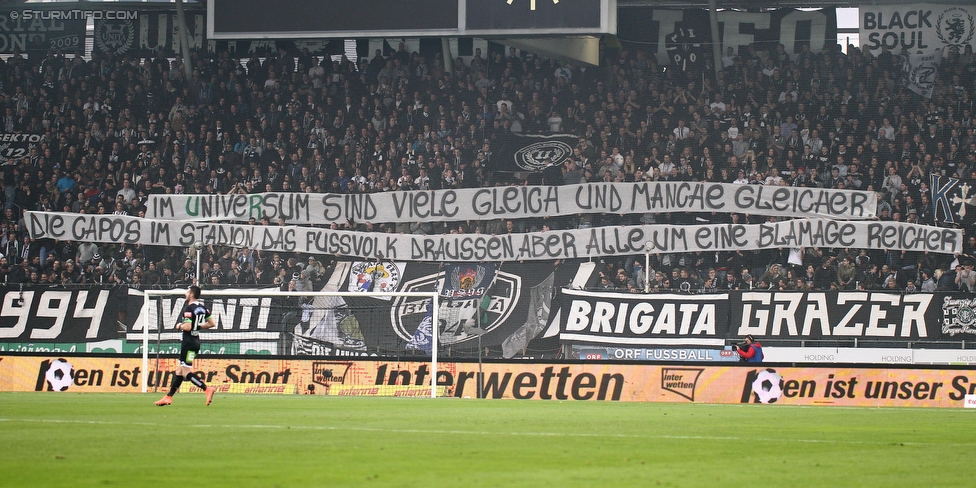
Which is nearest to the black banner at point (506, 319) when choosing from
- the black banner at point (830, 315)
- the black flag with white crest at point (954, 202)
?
the black banner at point (830, 315)

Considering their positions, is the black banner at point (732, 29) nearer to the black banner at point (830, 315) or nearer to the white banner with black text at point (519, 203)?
the white banner with black text at point (519, 203)

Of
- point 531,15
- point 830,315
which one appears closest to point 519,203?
point 531,15

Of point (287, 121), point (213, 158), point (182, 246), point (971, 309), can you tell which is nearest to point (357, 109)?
point (287, 121)

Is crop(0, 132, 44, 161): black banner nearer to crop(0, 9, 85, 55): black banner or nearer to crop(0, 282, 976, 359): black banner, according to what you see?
crop(0, 9, 85, 55): black banner

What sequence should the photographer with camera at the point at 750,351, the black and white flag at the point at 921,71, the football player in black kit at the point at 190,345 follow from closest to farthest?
the football player in black kit at the point at 190,345, the photographer with camera at the point at 750,351, the black and white flag at the point at 921,71

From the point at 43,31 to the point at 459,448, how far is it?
31.9 metres

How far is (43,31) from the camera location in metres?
37.1

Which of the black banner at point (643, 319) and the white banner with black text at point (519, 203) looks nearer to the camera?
the black banner at point (643, 319)

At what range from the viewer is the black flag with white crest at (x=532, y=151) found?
3144 centimetres

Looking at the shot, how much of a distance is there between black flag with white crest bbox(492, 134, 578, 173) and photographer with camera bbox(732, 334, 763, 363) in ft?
31.8

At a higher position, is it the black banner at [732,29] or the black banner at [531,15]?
the black banner at [732,29]

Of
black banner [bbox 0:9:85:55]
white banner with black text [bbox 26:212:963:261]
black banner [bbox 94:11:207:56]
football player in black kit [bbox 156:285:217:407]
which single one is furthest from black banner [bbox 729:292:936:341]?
black banner [bbox 0:9:85:55]

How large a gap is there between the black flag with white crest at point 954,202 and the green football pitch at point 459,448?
13.7 metres

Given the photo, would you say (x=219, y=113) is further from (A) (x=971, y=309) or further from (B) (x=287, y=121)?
(A) (x=971, y=309)
